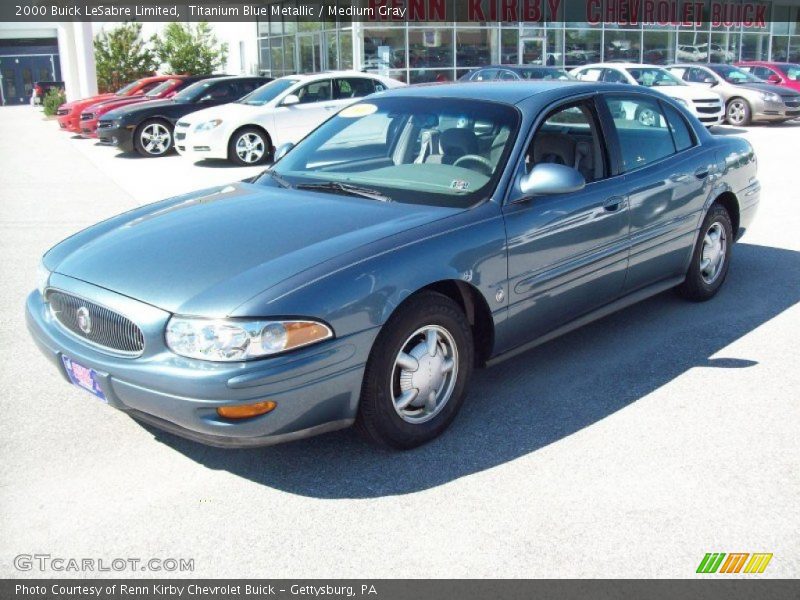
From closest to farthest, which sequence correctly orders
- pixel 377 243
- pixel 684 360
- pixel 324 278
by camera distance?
pixel 324 278 < pixel 377 243 < pixel 684 360

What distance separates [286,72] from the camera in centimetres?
3331

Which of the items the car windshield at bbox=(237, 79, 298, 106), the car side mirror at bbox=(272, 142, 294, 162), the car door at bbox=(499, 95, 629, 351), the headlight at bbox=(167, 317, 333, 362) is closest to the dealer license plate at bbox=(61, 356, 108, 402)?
the headlight at bbox=(167, 317, 333, 362)

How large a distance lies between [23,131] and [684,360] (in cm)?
2501

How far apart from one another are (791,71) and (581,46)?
33.1ft

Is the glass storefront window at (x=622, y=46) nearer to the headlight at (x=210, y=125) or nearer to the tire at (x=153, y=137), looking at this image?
the tire at (x=153, y=137)

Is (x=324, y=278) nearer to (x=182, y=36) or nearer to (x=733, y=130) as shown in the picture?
(x=733, y=130)

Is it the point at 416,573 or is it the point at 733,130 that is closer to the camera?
the point at 416,573

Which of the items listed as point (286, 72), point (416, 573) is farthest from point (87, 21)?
point (416, 573)

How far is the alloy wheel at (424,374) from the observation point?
3654 mm

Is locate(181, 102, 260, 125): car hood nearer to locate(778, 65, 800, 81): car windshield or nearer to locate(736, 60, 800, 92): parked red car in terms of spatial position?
locate(736, 60, 800, 92): parked red car

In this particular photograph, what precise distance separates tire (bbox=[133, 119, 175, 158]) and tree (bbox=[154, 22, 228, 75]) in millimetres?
16082

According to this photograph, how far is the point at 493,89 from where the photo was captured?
476 cm

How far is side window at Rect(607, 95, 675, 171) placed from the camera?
4.94 m
